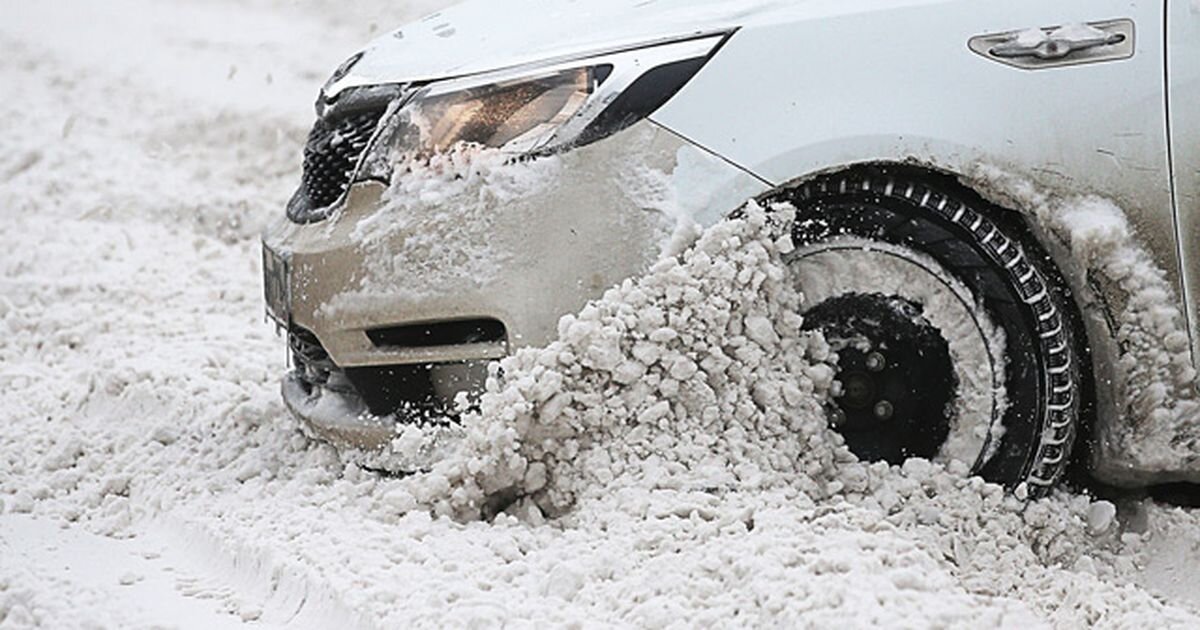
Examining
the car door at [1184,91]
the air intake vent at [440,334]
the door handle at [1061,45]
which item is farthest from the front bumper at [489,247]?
the car door at [1184,91]

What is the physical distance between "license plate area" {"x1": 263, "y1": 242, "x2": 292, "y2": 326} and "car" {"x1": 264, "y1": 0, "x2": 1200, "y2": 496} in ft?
0.91

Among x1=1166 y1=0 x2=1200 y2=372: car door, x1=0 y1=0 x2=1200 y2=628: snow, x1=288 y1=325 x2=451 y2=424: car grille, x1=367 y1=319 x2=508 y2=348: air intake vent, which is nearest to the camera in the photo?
x1=0 y1=0 x2=1200 y2=628: snow

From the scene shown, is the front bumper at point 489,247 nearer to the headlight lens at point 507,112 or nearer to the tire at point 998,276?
the headlight lens at point 507,112

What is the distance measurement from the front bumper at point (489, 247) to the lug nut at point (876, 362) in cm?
49

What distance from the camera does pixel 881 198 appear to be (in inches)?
143

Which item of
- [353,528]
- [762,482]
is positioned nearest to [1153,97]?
[762,482]

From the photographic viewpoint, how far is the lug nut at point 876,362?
3662mm

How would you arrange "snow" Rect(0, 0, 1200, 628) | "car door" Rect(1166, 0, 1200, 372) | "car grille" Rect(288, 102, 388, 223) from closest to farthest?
"snow" Rect(0, 0, 1200, 628)
"car door" Rect(1166, 0, 1200, 372)
"car grille" Rect(288, 102, 388, 223)

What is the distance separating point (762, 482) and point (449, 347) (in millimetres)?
831

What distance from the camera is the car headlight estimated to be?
3584 mm

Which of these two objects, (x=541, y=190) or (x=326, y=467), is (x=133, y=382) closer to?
(x=326, y=467)

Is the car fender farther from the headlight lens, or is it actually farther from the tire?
the headlight lens

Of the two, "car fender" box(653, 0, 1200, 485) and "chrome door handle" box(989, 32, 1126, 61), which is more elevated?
"chrome door handle" box(989, 32, 1126, 61)

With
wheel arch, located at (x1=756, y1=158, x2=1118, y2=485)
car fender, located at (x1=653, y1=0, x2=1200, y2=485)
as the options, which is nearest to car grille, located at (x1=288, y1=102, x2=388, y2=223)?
car fender, located at (x1=653, y1=0, x2=1200, y2=485)
